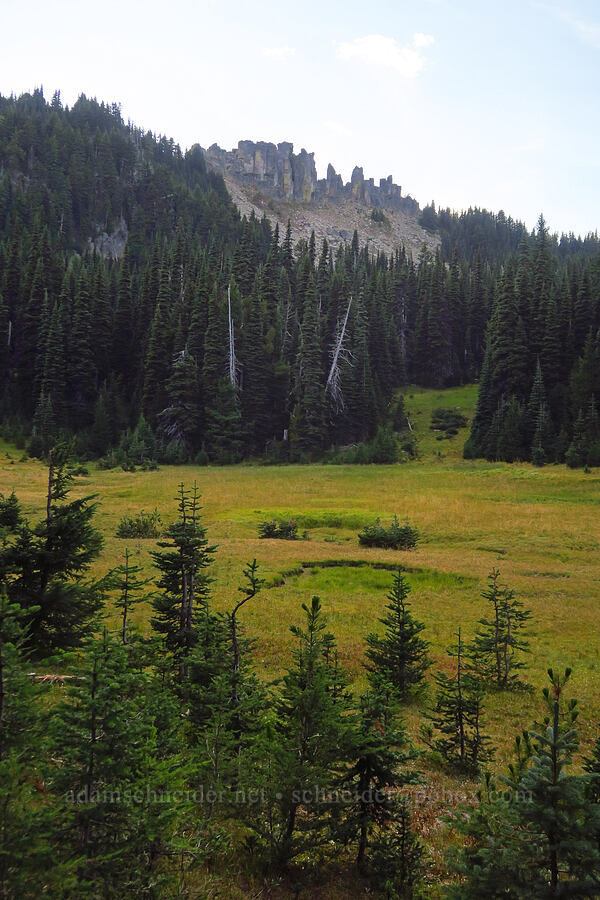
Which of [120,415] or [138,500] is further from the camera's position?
[120,415]

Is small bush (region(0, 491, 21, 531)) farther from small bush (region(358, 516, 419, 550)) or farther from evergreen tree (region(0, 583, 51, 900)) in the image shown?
small bush (region(358, 516, 419, 550))

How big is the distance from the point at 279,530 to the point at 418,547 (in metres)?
7.90

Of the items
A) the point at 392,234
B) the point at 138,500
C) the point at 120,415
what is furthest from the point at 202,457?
the point at 392,234

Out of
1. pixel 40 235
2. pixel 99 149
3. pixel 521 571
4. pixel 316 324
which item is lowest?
pixel 521 571

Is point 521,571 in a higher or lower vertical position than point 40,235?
lower

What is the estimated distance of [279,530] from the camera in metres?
29.0

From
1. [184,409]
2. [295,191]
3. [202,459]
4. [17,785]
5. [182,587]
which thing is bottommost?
[202,459]

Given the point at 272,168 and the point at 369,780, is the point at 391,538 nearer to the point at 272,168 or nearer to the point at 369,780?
the point at 369,780

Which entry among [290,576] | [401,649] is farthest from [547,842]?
[290,576]

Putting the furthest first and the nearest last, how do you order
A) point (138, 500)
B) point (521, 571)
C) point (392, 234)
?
point (392, 234) < point (138, 500) < point (521, 571)

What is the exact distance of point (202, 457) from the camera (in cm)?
6094

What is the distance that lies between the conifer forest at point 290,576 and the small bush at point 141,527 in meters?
0.18

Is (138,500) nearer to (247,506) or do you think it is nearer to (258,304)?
(247,506)

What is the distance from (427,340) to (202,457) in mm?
55062
